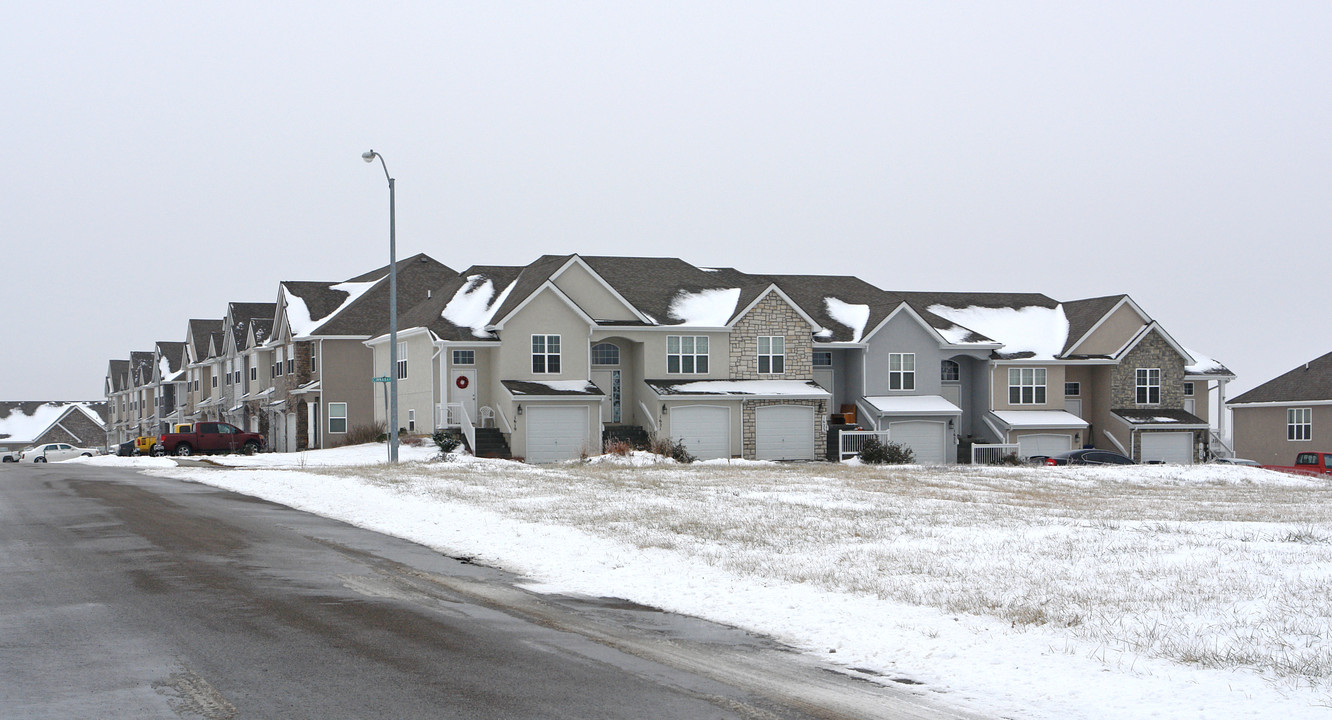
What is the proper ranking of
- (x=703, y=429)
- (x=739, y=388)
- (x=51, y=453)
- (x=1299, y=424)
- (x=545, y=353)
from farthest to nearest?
(x=51, y=453)
(x=1299, y=424)
(x=739, y=388)
(x=703, y=429)
(x=545, y=353)

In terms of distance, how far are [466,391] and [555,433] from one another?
4741 mm

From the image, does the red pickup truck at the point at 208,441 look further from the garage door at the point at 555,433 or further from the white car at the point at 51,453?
the white car at the point at 51,453

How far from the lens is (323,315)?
58000 mm

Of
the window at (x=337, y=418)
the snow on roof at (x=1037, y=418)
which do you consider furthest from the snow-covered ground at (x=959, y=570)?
the window at (x=337, y=418)

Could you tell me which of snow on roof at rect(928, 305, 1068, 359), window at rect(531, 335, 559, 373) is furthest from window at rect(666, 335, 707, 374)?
snow on roof at rect(928, 305, 1068, 359)

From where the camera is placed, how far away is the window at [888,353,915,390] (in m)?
53.1

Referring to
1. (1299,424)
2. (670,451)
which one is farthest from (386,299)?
(1299,424)

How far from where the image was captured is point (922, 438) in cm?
5241

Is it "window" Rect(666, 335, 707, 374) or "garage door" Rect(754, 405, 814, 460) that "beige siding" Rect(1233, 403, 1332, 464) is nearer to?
"garage door" Rect(754, 405, 814, 460)

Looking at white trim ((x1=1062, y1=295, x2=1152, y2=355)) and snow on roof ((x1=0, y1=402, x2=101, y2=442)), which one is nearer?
white trim ((x1=1062, y1=295, x2=1152, y2=355))

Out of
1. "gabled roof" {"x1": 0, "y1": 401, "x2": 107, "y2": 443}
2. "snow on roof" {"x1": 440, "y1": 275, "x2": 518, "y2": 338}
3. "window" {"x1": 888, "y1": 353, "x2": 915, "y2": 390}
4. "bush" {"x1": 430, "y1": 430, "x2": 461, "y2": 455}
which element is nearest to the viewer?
→ "bush" {"x1": 430, "y1": 430, "x2": 461, "y2": 455}

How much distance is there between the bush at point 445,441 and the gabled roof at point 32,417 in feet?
279

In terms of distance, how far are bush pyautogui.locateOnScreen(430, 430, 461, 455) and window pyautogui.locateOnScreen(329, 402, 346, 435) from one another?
40.5 ft

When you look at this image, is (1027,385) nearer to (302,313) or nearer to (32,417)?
(302,313)
